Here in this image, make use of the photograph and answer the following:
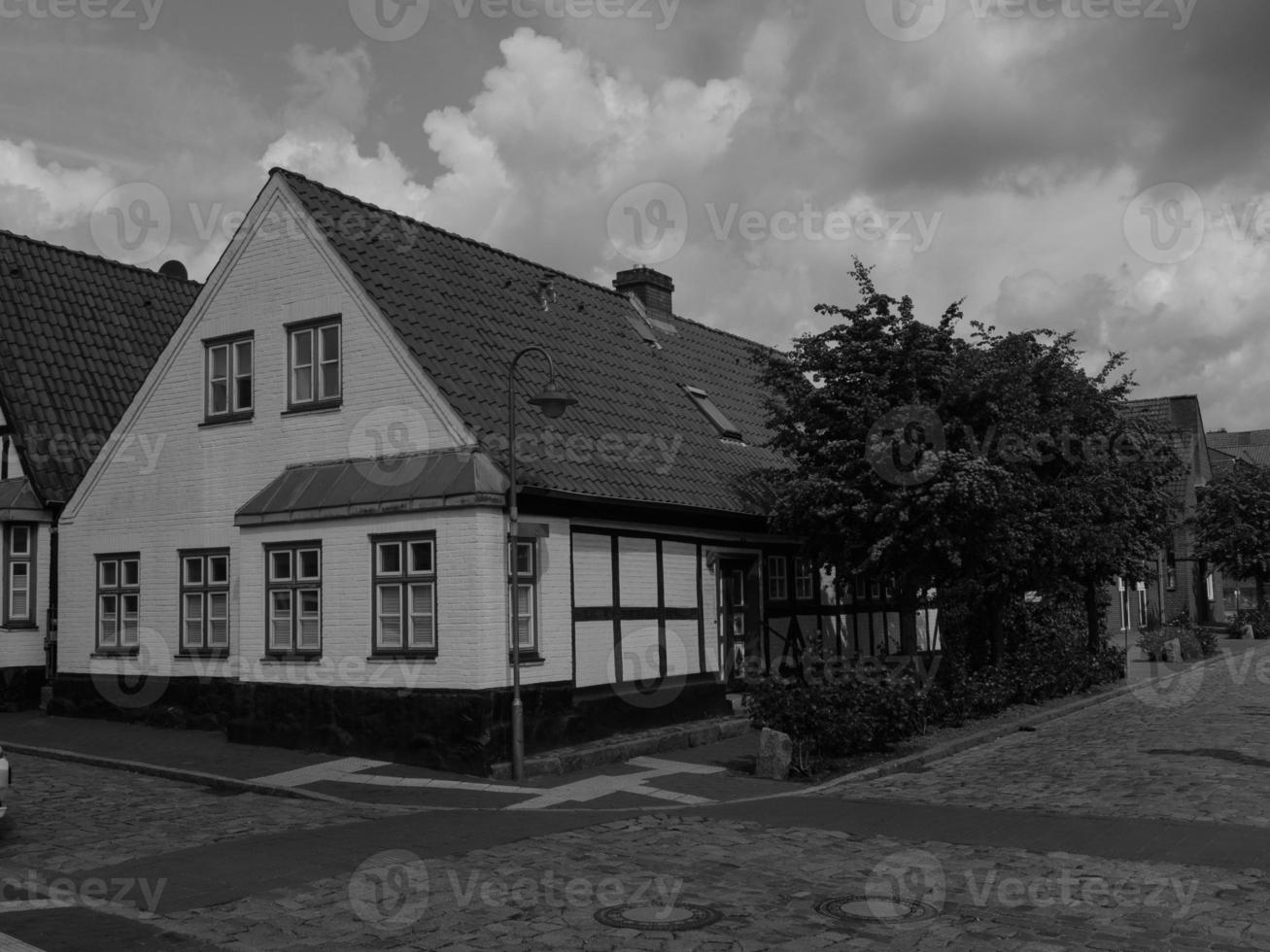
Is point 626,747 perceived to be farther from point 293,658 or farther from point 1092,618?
point 1092,618

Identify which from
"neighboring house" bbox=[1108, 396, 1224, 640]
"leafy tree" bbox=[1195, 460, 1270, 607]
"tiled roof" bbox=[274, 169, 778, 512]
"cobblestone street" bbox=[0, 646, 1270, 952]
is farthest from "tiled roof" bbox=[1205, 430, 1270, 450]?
"cobblestone street" bbox=[0, 646, 1270, 952]

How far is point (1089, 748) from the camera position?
16.7 m

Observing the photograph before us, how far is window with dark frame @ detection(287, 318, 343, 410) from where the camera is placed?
1730 cm

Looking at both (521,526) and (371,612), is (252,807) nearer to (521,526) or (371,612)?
(371,612)

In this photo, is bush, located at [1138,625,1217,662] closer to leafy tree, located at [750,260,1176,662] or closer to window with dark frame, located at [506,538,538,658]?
leafy tree, located at [750,260,1176,662]

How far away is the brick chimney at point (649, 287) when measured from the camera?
2725 cm

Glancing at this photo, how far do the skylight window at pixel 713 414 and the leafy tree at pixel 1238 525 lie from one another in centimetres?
3190

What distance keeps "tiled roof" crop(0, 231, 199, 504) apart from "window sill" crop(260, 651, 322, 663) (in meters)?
6.94

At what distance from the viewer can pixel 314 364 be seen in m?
17.5

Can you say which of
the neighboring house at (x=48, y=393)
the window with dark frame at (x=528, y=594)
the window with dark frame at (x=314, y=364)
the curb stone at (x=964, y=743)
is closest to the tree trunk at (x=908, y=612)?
the curb stone at (x=964, y=743)

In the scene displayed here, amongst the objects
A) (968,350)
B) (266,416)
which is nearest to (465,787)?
(266,416)

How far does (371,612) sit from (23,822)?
5.02 meters

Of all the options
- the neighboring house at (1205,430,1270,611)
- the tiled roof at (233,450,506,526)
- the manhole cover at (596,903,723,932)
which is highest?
the neighboring house at (1205,430,1270,611)

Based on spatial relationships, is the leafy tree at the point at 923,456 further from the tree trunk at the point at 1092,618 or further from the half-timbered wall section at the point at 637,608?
the tree trunk at the point at 1092,618
